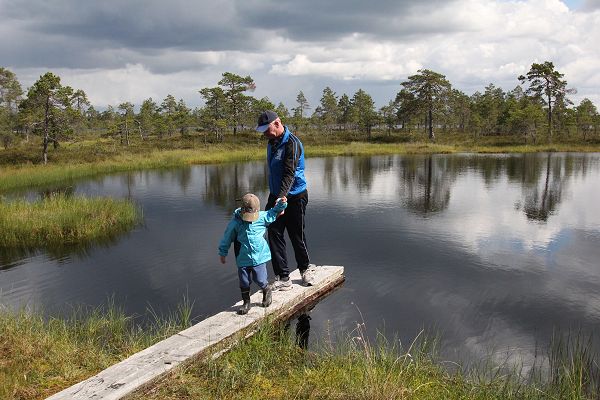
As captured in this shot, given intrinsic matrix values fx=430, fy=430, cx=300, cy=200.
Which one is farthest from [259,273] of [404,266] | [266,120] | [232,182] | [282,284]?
[232,182]

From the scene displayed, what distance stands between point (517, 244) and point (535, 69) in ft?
195

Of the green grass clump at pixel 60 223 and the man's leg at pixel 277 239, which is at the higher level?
the man's leg at pixel 277 239

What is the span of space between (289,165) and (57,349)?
3935 mm

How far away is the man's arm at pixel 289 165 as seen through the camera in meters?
6.57

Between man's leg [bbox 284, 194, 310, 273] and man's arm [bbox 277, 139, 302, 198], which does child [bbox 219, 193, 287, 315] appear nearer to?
man's arm [bbox 277, 139, 302, 198]

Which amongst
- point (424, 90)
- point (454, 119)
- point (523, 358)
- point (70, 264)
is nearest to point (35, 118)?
point (70, 264)

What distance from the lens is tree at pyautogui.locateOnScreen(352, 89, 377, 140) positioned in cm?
7188

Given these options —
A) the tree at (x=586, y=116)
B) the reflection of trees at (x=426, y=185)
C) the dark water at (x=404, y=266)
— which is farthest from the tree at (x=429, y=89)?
the dark water at (x=404, y=266)

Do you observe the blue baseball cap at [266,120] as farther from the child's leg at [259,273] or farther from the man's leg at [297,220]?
the child's leg at [259,273]

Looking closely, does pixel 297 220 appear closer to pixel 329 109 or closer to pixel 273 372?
pixel 273 372

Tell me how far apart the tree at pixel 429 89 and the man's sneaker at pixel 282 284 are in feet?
211

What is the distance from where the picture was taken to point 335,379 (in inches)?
188

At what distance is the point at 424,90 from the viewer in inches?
2670

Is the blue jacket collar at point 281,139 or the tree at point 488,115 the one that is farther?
the tree at point 488,115
